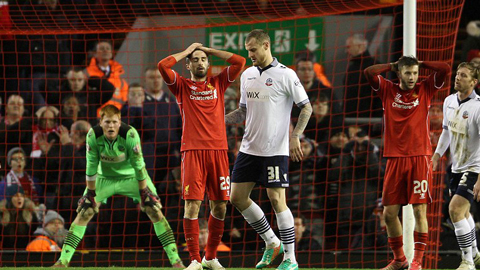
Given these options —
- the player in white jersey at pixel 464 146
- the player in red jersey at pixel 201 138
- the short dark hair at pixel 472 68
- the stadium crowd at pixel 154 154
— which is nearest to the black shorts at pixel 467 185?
the player in white jersey at pixel 464 146

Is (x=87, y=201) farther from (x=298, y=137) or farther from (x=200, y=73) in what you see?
(x=298, y=137)

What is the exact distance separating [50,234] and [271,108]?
4.57 m

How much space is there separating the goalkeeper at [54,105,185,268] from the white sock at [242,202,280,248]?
70.0 inches

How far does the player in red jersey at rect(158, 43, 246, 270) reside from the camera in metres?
7.20

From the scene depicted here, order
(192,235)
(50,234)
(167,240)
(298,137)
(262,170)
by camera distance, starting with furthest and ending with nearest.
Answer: (50,234) < (167,240) < (262,170) < (192,235) < (298,137)

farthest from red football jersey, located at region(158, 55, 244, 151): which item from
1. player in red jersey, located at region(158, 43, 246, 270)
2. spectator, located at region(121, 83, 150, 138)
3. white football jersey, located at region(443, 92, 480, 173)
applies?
spectator, located at region(121, 83, 150, 138)

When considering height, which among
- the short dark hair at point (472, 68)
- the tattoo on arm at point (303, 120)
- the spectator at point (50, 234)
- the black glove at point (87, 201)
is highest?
the short dark hair at point (472, 68)

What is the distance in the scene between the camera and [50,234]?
35.0 ft

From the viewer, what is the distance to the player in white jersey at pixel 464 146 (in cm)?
806

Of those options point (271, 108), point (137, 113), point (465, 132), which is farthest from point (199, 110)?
point (137, 113)

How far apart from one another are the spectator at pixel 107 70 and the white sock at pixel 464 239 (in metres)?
5.35

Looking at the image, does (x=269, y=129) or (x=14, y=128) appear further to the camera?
(x=14, y=128)

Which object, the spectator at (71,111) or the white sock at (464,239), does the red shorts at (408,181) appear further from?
the spectator at (71,111)

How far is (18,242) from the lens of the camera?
11047mm
